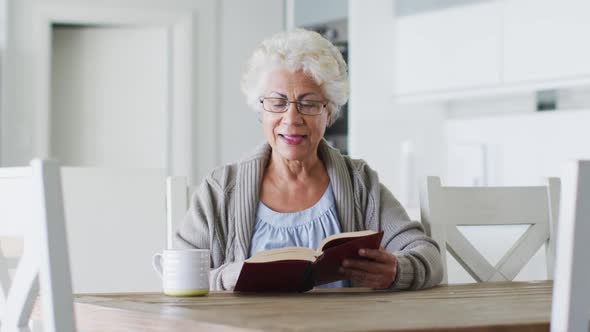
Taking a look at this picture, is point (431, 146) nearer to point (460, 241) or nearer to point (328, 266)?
point (460, 241)

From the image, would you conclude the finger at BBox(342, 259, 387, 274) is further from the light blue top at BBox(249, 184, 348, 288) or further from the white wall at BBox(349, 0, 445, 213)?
the white wall at BBox(349, 0, 445, 213)

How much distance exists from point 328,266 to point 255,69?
661 millimetres

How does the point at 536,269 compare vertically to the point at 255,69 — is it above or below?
below

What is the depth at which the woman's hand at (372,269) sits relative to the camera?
66.7 inches

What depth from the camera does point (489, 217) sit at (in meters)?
2.16

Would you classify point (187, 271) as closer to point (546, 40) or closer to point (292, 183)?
point (292, 183)

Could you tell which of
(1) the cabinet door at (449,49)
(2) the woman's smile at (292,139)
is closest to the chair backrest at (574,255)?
(2) the woman's smile at (292,139)

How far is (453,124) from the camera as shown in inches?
184

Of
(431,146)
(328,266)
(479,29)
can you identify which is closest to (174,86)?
(431,146)

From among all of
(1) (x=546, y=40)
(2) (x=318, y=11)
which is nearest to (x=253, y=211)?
(1) (x=546, y=40)

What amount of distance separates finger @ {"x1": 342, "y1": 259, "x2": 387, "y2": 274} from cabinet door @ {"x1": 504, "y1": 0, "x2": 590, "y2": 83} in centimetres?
238

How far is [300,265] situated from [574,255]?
2.05 feet

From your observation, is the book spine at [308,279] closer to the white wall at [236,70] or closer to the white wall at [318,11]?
the white wall at [318,11]

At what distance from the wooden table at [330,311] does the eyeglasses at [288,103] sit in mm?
528
